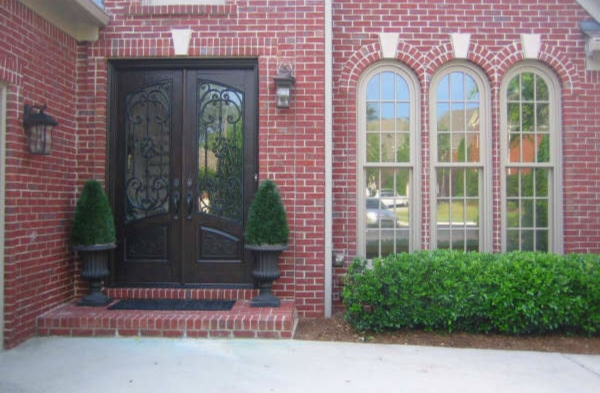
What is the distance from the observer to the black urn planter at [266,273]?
5.38 meters

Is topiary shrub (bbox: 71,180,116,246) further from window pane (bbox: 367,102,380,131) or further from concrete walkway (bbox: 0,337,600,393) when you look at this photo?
window pane (bbox: 367,102,380,131)

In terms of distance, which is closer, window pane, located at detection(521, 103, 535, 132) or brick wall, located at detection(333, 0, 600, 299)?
brick wall, located at detection(333, 0, 600, 299)

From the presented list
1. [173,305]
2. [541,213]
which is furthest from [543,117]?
[173,305]

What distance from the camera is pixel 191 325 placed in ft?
16.3

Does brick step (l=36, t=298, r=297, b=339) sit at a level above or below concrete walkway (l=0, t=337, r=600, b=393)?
above

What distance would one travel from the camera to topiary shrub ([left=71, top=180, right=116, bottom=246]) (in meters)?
5.38

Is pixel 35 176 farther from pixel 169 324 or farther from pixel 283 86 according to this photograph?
pixel 283 86

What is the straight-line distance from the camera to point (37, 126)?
16.3 ft

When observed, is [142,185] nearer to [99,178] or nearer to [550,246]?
[99,178]

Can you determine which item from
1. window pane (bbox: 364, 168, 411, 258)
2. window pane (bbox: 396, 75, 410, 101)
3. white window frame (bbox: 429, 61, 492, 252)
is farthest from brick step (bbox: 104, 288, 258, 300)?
window pane (bbox: 396, 75, 410, 101)

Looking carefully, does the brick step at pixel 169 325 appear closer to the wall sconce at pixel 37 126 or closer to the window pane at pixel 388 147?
the wall sconce at pixel 37 126

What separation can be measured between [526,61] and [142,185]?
4886mm

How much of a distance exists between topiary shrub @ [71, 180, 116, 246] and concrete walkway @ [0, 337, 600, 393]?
104 centimetres

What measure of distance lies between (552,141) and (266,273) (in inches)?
154
